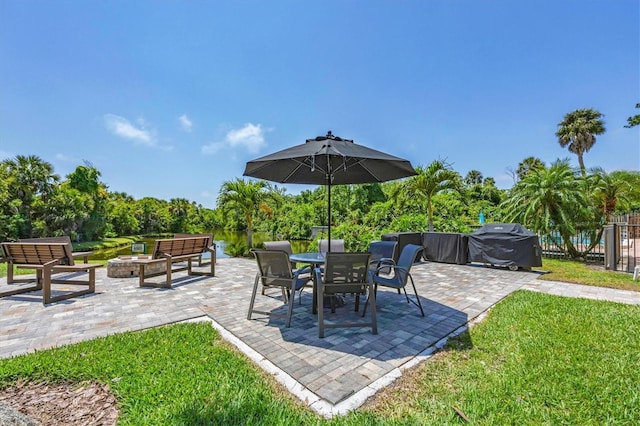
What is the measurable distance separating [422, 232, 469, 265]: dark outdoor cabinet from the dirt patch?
8424 mm

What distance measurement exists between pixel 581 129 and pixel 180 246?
35.7m

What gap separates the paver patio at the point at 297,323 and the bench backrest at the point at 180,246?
639 mm

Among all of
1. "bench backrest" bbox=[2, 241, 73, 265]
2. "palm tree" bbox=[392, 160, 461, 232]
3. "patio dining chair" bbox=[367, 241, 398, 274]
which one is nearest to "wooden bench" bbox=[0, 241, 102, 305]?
"bench backrest" bbox=[2, 241, 73, 265]

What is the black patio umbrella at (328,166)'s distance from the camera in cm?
350

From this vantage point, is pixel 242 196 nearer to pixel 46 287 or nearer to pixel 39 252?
pixel 39 252

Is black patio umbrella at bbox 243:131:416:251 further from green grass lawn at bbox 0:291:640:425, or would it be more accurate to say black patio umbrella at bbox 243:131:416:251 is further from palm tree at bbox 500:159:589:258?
palm tree at bbox 500:159:589:258

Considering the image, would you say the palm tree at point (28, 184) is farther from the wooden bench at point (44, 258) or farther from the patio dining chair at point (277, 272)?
the patio dining chair at point (277, 272)

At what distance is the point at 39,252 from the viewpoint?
15.4 ft

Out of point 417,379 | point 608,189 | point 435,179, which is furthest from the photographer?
point 435,179

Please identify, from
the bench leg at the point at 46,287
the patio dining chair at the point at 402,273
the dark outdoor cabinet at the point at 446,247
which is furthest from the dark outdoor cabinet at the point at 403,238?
the bench leg at the point at 46,287

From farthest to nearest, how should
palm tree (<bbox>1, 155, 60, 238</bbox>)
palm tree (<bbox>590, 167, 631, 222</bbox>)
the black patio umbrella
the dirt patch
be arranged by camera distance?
palm tree (<bbox>1, 155, 60, 238</bbox>) < palm tree (<bbox>590, 167, 631, 222</bbox>) < the black patio umbrella < the dirt patch

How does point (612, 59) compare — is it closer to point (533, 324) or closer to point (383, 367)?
point (533, 324)

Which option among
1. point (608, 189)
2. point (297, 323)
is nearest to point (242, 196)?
point (297, 323)

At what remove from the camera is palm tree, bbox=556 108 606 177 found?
26.5m
